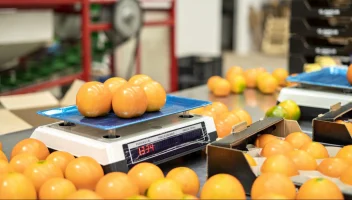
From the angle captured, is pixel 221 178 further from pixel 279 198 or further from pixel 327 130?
pixel 327 130

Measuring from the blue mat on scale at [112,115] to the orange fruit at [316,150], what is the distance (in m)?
0.36

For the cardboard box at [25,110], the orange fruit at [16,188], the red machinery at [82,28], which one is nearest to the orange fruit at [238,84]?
the cardboard box at [25,110]

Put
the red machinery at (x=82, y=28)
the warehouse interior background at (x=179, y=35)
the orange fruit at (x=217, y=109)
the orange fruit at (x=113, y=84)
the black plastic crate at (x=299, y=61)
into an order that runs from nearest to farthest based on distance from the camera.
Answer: the orange fruit at (x=113, y=84)
the orange fruit at (x=217, y=109)
the black plastic crate at (x=299, y=61)
the red machinery at (x=82, y=28)
the warehouse interior background at (x=179, y=35)

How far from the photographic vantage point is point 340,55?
2.95 meters

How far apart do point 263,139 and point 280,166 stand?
1.05ft

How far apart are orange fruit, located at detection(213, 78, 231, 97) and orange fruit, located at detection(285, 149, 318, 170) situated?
1224 mm

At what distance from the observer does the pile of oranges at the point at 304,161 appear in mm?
1105

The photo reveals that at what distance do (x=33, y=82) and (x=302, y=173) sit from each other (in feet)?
10.6

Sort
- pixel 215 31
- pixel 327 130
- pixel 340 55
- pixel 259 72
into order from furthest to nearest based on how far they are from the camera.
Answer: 1. pixel 215 31
2. pixel 340 55
3. pixel 259 72
4. pixel 327 130

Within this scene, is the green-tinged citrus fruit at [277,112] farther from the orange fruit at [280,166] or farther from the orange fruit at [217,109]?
the orange fruit at [280,166]

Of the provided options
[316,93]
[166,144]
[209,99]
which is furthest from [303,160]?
[209,99]

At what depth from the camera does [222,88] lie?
8.43ft

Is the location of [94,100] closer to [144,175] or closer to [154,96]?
[154,96]

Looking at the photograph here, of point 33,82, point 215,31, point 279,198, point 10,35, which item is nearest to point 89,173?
point 279,198
